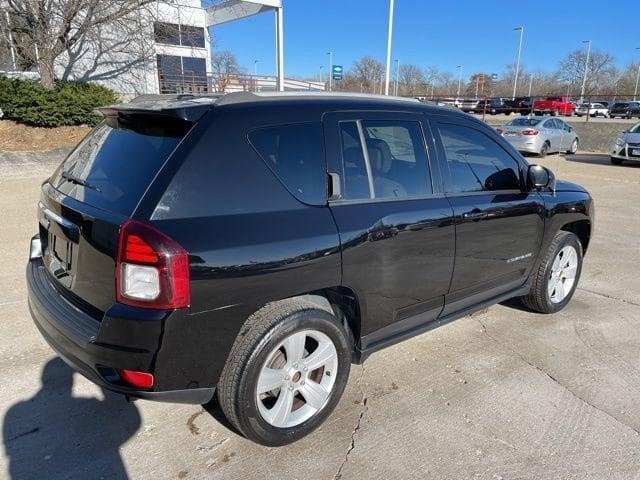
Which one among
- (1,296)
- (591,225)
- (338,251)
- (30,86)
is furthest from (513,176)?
(30,86)

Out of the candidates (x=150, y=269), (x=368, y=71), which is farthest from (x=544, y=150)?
(x=368, y=71)

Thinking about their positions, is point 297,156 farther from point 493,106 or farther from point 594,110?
point 594,110

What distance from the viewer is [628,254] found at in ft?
20.5

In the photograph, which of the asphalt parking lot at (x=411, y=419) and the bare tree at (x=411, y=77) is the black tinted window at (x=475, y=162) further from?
the bare tree at (x=411, y=77)

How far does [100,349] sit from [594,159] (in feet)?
66.4

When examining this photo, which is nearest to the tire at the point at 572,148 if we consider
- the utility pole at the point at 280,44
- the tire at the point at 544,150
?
the tire at the point at 544,150

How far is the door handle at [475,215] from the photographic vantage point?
3193mm

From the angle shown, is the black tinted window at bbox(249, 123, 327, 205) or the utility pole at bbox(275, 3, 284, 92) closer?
the black tinted window at bbox(249, 123, 327, 205)

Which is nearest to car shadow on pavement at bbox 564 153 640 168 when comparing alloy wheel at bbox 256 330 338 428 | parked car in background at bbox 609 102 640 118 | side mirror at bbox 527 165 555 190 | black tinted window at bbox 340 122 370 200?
side mirror at bbox 527 165 555 190

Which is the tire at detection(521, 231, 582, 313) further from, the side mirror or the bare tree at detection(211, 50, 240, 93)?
the bare tree at detection(211, 50, 240, 93)

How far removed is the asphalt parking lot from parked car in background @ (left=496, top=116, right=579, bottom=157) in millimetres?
14373

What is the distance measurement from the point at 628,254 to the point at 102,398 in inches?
251

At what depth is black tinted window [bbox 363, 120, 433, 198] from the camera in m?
2.88

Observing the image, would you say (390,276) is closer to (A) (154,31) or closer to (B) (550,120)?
(A) (154,31)
